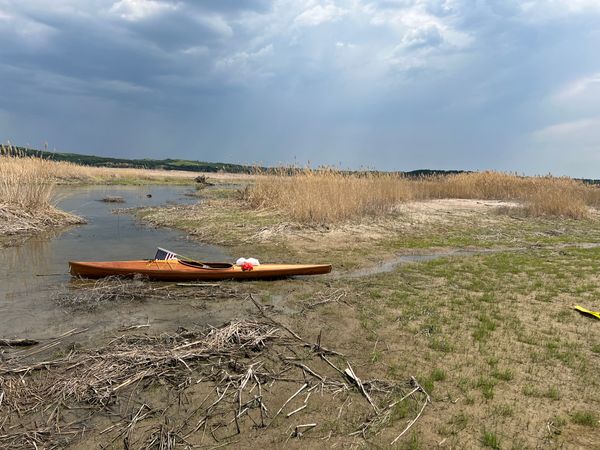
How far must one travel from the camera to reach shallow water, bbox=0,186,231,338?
5125mm

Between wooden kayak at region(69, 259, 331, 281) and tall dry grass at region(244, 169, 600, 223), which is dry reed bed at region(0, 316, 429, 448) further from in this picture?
tall dry grass at region(244, 169, 600, 223)

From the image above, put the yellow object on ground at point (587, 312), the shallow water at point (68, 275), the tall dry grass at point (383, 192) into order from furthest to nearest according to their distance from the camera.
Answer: the tall dry grass at point (383, 192) < the yellow object on ground at point (587, 312) < the shallow water at point (68, 275)

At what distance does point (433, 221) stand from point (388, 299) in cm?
929

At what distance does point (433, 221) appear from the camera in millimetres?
14789

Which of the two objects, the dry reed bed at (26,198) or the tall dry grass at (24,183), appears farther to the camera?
the tall dry grass at (24,183)

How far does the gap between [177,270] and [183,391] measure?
3520mm

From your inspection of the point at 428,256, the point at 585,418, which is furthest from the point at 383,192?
the point at 585,418

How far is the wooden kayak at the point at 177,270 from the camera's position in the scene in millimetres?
6844

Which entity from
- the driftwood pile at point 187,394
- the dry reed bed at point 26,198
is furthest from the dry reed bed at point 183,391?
the dry reed bed at point 26,198

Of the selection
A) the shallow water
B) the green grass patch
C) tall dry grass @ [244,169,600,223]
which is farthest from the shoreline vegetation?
tall dry grass @ [244,169,600,223]

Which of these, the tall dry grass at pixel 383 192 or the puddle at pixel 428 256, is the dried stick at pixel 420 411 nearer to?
the puddle at pixel 428 256

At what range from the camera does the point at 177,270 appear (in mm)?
6844

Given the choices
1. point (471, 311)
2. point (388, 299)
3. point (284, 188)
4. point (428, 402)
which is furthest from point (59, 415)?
point (284, 188)

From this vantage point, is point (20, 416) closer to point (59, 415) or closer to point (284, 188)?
point (59, 415)
